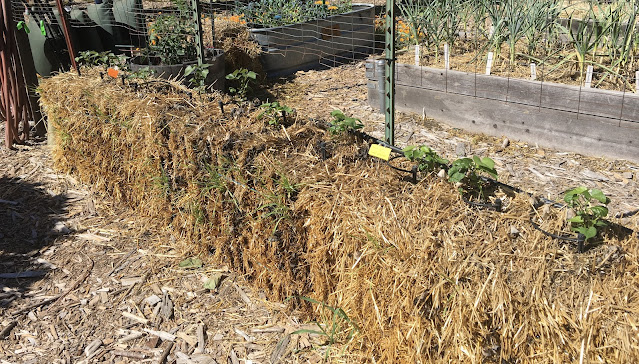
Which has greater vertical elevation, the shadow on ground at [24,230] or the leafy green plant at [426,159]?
the leafy green plant at [426,159]

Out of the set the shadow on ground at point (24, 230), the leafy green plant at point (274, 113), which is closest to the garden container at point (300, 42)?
the shadow on ground at point (24, 230)

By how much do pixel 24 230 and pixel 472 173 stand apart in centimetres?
327

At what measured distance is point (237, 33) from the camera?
26.0 feet

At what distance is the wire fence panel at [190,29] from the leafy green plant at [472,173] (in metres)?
3.17

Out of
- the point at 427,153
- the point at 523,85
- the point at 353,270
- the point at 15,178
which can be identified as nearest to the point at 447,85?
the point at 523,85

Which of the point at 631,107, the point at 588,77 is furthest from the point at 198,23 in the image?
the point at 631,107

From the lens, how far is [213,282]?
135 inches

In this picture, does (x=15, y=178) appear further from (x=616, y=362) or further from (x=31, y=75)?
(x=616, y=362)

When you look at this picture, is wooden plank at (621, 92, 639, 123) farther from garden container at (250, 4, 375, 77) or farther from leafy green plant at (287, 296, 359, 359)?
garden container at (250, 4, 375, 77)

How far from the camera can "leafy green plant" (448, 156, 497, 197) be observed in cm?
239

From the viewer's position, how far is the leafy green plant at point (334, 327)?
2.62 meters

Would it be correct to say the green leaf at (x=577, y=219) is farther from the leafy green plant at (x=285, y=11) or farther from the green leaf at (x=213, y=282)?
the leafy green plant at (x=285, y=11)

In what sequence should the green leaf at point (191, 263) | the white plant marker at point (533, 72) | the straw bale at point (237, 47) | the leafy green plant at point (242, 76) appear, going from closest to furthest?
the green leaf at point (191, 263) → the leafy green plant at point (242, 76) → the white plant marker at point (533, 72) → the straw bale at point (237, 47)

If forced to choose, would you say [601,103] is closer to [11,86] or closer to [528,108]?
[528,108]
